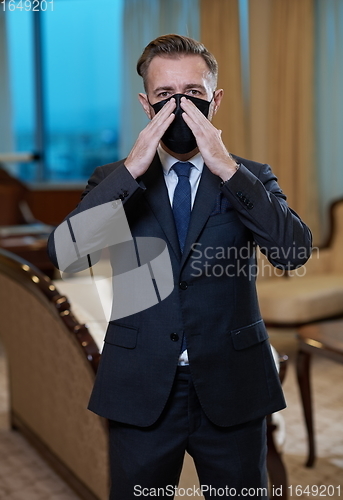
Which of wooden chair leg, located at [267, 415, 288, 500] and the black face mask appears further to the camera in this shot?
wooden chair leg, located at [267, 415, 288, 500]

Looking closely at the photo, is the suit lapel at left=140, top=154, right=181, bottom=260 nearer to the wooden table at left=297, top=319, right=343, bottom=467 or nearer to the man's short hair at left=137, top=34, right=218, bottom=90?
the man's short hair at left=137, top=34, right=218, bottom=90

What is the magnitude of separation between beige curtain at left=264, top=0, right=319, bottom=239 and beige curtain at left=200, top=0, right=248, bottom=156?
17.0 inches

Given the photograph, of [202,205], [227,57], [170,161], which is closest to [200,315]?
[202,205]

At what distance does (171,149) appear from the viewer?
154 centimetres

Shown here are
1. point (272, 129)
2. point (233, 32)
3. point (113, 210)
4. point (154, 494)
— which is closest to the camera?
point (113, 210)

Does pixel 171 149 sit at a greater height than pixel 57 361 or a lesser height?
greater

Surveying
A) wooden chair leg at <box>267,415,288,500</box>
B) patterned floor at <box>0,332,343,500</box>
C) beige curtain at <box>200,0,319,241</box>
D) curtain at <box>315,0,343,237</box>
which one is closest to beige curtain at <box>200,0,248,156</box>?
beige curtain at <box>200,0,319,241</box>

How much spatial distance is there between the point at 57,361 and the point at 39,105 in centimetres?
564

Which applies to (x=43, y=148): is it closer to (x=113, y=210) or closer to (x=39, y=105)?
(x=39, y=105)

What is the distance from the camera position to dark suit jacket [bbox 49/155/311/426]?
5.00 ft

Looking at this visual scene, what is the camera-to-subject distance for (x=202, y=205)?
1.54 meters

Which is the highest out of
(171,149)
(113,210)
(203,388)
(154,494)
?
(171,149)

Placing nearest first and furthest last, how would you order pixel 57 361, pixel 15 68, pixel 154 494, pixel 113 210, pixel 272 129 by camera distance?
pixel 113 210 < pixel 154 494 < pixel 57 361 < pixel 272 129 < pixel 15 68

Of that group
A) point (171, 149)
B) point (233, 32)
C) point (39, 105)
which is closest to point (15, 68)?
point (39, 105)
